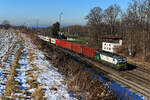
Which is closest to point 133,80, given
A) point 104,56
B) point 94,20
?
point 104,56

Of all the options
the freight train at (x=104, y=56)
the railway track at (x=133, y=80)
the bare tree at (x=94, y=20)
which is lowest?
the railway track at (x=133, y=80)

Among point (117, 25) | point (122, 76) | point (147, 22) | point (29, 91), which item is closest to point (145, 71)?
point (122, 76)

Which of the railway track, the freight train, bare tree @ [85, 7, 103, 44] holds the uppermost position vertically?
bare tree @ [85, 7, 103, 44]

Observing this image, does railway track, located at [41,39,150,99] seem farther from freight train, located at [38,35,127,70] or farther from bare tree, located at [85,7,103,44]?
bare tree, located at [85,7,103,44]

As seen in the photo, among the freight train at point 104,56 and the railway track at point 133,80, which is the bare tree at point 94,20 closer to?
the freight train at point 104,56

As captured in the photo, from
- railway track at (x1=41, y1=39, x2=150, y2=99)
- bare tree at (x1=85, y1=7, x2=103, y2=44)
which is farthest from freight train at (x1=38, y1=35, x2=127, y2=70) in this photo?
bare tree at (x1=85, y1=7, x2=103, y2=44)

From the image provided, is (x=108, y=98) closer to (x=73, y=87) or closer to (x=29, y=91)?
(x=73, y=87)

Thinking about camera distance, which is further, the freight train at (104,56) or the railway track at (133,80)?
the freight train at (104,56)

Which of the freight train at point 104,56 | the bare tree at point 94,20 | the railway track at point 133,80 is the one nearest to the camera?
the railway track at point 133,80

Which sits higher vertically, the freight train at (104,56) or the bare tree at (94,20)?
the bare tree at (94,20)

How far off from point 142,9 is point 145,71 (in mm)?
29567

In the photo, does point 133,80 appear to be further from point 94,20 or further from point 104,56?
point 94,20

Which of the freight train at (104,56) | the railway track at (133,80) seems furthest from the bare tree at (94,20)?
the railway track at (133,80)

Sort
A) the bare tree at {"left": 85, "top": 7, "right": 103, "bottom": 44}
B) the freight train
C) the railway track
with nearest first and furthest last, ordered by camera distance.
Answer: the railway track < the freight train < the bare tree at {"left": 85, "top": 7, "right": 103, "bottom": 44}
